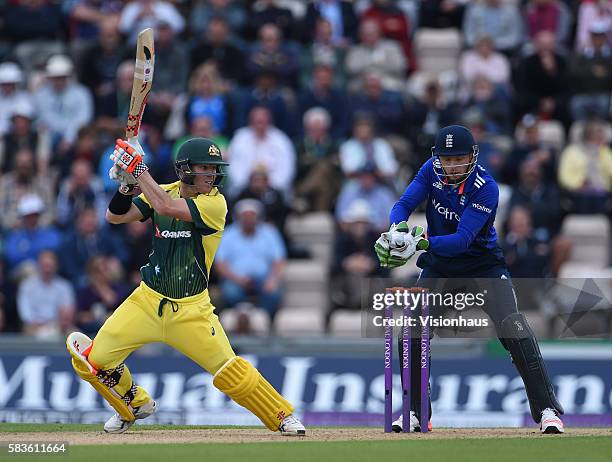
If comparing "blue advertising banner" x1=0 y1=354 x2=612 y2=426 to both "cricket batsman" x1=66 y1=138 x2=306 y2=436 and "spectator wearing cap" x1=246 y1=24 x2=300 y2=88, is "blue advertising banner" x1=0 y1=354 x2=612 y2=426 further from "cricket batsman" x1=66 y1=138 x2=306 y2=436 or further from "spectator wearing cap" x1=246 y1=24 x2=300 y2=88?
"spectator wearing cap" x1=246 y1=24 x2=300 y2=88

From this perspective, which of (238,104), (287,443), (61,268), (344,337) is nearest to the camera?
(287,443)

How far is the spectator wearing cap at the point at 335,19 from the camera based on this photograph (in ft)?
66.7

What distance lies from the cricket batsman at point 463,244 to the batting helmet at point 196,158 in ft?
4.40

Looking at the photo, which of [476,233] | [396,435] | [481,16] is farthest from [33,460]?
[481,16]

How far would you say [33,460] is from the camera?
9.13m

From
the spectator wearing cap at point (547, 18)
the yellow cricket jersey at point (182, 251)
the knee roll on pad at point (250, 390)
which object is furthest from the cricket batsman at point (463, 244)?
the spectator wearing cap at point (547, 18)

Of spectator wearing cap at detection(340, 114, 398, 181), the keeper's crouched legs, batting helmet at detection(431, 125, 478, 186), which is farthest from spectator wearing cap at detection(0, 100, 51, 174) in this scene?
batting helmet at detection(431, 125, 478, 186)

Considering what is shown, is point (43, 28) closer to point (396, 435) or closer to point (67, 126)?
point (67, 126)

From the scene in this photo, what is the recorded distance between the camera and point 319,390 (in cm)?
1489

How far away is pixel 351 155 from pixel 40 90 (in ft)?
15.2

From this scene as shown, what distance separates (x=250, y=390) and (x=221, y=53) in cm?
1002

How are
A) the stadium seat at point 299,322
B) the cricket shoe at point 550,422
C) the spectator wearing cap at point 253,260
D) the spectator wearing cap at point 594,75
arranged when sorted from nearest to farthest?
1. the cricket shoe at point 550,422
2. the stadium seat at point 299,322
3. the spectator wearing cap at point 253,260
4. the spectator wearing cap at point 594,75

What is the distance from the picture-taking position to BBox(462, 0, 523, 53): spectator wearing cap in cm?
1988

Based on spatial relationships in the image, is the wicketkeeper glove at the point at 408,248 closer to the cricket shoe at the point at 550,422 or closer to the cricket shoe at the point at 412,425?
the cricket shoe at the point at 412,425
